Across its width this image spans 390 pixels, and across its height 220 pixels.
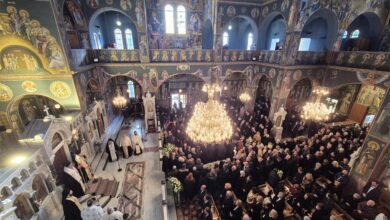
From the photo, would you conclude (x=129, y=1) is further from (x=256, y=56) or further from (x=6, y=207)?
(x=6, y=207)

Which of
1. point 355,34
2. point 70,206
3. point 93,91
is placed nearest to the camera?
point 70,206

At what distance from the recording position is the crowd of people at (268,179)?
6.00 metres

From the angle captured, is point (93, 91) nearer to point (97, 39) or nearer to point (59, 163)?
point (97, 39)

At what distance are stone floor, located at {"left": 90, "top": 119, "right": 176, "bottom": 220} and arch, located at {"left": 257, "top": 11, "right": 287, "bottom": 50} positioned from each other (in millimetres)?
12116

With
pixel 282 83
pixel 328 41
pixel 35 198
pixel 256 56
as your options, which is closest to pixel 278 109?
pixel 282 83

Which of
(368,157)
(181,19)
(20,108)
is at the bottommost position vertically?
(368,157)

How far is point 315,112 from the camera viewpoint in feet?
32.5

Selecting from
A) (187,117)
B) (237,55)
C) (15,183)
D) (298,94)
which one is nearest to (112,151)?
(15,183)

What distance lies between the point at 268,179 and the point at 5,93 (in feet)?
43.9

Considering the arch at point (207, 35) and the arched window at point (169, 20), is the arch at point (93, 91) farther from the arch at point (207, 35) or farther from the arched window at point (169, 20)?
the arch at point (207, 35)

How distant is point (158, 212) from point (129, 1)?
12231 mm

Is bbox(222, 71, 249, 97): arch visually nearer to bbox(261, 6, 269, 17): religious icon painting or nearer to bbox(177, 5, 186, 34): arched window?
bbox(261, 6, 269, 17): religious icon painting

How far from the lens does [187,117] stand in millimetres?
13086

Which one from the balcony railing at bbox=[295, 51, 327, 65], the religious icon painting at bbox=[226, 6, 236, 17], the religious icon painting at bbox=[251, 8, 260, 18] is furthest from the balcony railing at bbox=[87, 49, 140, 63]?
the balcony railing at bbox=[295, 51, 327, 65]
